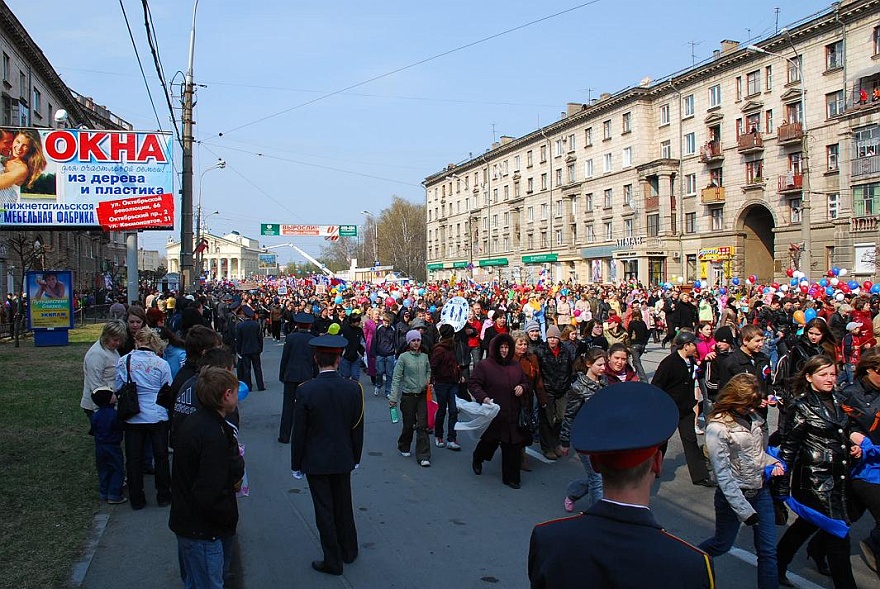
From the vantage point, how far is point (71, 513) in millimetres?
6449

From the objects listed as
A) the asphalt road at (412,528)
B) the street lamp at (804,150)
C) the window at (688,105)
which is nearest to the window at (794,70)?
the street lamp at (804,150)

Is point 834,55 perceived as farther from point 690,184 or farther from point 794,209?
point 690,184

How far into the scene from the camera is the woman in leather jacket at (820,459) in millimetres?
4660

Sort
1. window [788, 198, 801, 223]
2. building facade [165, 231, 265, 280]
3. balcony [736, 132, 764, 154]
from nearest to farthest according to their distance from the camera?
window [788, 198, 801, 223], balcony [736, 132, 764, 154], building facade [165, 231, 265, 280]

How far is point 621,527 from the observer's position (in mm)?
1982

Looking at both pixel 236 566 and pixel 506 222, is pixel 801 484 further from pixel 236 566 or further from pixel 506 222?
pixel 506 222

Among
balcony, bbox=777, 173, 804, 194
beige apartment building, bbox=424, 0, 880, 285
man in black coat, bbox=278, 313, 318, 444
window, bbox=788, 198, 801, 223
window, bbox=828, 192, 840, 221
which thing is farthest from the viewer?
window, bbox=788, 198, 801, 223

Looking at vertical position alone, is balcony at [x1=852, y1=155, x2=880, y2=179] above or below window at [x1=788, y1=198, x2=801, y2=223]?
above

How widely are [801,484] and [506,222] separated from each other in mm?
71121

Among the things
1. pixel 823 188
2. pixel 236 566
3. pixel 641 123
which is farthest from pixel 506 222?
→ pixel 236 566

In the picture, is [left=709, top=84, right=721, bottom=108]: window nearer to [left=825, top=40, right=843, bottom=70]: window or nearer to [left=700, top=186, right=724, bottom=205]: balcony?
[left=700, top=186, right=724, bottom=205]: balcony

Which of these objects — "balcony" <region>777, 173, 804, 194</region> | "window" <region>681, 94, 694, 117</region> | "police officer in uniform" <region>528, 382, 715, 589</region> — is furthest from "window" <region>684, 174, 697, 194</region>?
"police officer in uniform" <region>528, 382, 715, 589</region>

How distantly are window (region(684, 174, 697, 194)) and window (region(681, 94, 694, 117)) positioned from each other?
398 cm

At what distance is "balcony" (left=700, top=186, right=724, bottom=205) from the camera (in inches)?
1754
